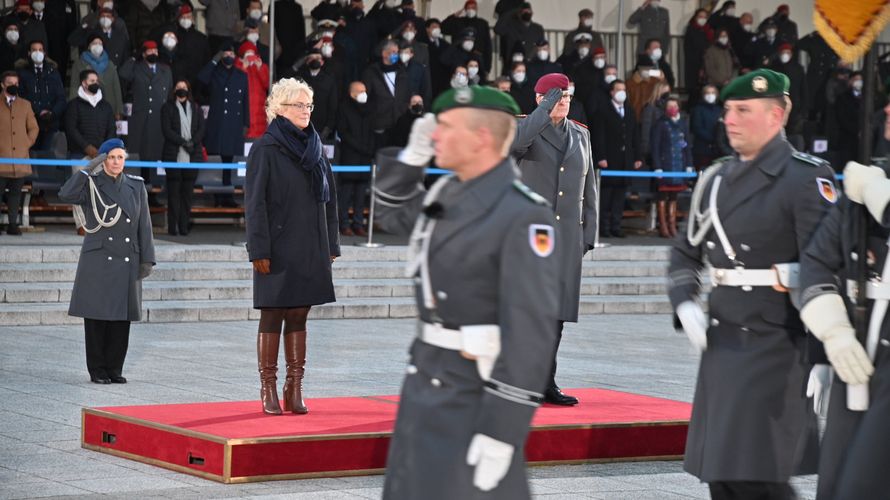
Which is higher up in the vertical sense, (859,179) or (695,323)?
(859,179)

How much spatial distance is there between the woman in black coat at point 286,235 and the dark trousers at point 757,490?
3212 mm

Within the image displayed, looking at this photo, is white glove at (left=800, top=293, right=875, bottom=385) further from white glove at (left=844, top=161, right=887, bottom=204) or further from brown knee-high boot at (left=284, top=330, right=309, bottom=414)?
brown knee-high boot at (left=284, top=330, right=309, bottom=414)

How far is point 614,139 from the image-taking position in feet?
68.3

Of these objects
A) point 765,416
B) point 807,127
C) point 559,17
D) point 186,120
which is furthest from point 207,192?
point 765,416

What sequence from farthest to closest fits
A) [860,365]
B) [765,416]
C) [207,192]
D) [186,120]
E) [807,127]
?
1. [807,127]
2. [207,192]
3. [186,120]
4. [765,416]
5. [860,365]

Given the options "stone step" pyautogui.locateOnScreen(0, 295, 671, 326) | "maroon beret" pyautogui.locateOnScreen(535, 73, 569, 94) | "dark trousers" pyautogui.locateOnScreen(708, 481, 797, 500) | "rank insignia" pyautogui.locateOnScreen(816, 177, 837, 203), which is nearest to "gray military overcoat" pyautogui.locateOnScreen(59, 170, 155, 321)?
"maroon beret" pyautogui.locateOnScreen(535, 73, 569, 94)

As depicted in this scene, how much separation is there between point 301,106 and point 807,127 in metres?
16.7

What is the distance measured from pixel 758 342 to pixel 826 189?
628 millimetres

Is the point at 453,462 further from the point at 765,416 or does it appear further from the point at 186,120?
the point at 186,120

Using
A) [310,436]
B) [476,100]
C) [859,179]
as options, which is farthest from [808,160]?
[310,436]

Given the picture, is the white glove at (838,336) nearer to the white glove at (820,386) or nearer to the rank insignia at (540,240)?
the white glove at (820,386)

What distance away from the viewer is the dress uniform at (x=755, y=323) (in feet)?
18.0

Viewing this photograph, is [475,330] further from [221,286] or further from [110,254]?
[221,286]

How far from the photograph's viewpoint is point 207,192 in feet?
65.5
